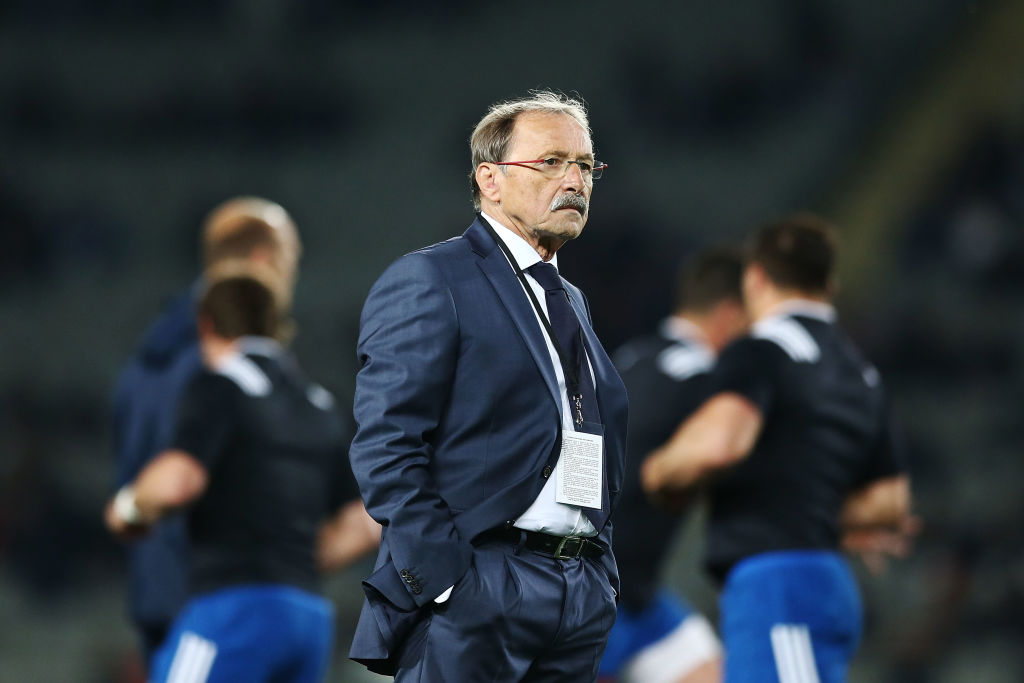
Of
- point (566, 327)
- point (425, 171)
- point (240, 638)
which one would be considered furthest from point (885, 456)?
point (425, 171)

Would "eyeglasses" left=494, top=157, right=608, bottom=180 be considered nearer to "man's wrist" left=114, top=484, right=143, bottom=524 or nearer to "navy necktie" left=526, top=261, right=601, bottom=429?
"navy necktie" left=526, top=261, right=601, bottom=429

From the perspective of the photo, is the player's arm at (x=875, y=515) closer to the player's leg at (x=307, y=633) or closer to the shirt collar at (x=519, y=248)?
the player's leg at (x=307, y=633)

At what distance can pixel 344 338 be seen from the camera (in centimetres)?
1180

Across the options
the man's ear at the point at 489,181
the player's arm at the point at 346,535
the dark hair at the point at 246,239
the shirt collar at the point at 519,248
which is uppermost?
the man's ear at the point at 489,181

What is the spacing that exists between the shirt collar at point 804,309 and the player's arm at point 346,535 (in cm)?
149

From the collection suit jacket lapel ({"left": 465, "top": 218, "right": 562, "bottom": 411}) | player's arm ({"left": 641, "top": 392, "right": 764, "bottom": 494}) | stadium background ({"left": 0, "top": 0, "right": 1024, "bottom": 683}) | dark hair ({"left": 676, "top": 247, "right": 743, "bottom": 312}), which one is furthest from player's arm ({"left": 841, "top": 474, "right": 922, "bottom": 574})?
stadium background ({"left": 0, "top": 0, "right": 1024, "bottom": 683})

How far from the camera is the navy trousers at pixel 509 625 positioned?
7.96 ft

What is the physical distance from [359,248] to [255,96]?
1.81m

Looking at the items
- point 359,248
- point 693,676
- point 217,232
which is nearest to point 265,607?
point 217,232

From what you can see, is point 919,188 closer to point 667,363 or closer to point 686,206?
point 686,206

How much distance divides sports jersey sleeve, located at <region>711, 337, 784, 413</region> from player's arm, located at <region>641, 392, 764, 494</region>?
0.09 ft

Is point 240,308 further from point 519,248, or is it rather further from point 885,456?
point 885,456

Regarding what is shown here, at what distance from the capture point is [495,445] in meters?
2.54

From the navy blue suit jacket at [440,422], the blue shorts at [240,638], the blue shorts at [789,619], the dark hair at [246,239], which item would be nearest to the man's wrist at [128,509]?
the blue shorts at [240,638]
